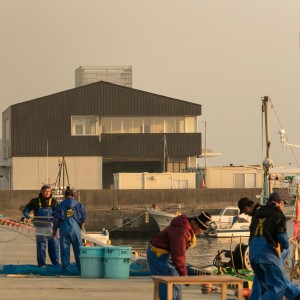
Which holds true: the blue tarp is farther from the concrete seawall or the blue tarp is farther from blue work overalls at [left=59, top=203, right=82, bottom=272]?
the concrete seawall

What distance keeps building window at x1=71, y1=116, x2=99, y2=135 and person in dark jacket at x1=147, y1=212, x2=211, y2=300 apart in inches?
2660

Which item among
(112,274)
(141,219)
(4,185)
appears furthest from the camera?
(4,185)

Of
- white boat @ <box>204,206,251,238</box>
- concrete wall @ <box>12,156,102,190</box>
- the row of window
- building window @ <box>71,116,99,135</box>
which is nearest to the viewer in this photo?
white boat @ <box>204,206,251,238</box>

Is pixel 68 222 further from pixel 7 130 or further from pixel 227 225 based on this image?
pixel 7 130

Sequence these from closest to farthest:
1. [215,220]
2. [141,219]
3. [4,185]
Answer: [215,220]
[141,219]
[4,185]

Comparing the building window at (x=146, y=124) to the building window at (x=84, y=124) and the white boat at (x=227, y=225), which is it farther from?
the white boat at (x=227, y=225)

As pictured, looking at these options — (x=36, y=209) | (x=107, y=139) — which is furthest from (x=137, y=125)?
(x=36, y=209)

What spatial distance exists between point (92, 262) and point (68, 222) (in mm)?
1230

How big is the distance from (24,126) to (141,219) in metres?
14.2

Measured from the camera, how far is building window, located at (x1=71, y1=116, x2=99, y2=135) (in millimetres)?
80625

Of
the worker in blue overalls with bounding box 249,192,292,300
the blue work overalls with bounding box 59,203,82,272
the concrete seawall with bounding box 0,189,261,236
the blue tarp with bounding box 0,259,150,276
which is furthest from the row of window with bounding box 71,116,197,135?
the worker in blue overalls with bounding box 249,192,292,300

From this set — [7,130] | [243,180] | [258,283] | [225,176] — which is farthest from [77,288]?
[7,130]

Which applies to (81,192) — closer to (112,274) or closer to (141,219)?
(141,219)

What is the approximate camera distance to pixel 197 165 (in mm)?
84375
